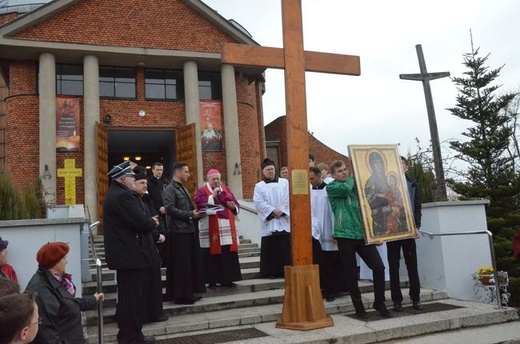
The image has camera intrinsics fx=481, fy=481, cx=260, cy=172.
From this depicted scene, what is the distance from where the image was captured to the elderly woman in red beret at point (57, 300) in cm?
347

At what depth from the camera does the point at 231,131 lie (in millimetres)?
16625

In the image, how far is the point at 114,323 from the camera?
5.62 meters

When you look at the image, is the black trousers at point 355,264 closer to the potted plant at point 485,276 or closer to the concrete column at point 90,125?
the potted plant at point 485,276

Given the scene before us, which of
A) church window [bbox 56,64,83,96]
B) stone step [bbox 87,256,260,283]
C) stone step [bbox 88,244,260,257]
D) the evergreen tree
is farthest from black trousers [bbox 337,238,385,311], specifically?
church window [bbox 56,64,83,96]

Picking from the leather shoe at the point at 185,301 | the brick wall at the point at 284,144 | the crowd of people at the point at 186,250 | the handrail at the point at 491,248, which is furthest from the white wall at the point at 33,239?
the brick wall at the point at 284,144

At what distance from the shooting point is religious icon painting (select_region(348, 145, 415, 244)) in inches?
223

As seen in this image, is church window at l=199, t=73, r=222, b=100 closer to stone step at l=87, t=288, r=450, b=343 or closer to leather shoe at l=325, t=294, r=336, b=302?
stone step at l=87, t=288, r=450, b=343

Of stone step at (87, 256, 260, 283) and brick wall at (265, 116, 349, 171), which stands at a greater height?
brick wall at (265, 116, 349, 171)

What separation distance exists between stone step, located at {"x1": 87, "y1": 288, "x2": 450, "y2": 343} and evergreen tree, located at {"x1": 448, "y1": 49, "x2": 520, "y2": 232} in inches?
333

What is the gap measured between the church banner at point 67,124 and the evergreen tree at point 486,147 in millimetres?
12048

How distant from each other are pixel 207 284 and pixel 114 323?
1.73 m

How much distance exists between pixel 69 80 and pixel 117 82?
1538 mm

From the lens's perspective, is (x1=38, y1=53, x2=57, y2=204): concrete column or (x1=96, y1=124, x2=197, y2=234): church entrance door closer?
(x1=38, y1=53, x2=57, y2=204): concrete column

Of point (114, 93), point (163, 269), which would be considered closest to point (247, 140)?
point (114, 93)
